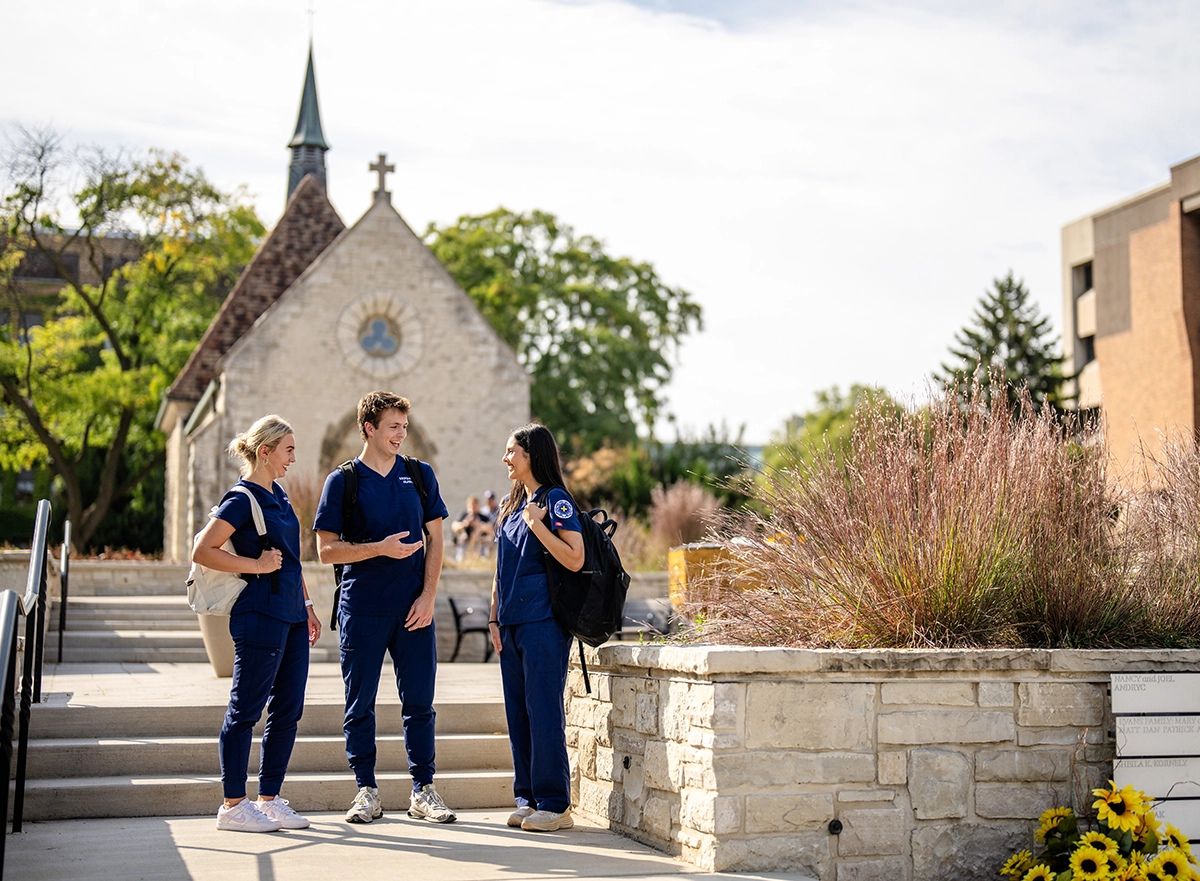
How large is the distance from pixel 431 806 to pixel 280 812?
682mm

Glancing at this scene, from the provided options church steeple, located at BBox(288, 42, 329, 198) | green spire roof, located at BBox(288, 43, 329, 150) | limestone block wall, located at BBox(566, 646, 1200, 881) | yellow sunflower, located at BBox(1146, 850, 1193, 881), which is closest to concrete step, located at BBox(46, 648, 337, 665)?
limestone block wall, located at BBox(566, 646, 1200, 881)

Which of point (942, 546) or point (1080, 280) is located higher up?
point (1080, 280)

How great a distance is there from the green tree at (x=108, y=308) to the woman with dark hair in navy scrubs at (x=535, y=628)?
84.1 ft

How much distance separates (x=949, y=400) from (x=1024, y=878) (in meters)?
2.17

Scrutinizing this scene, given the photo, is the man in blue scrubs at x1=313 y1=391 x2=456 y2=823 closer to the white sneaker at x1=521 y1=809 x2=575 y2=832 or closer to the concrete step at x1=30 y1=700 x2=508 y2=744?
the white sneaker at x1=521 y1=809 x2=575 y2=832

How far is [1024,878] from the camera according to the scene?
5.03 meters

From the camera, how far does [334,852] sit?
5.08 m

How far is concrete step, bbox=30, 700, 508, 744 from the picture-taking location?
21.0 ft

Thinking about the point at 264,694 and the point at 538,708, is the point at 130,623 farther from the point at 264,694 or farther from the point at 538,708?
the point at 538,708

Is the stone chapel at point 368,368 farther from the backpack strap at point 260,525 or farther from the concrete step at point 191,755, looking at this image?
the backpack strap at point 260,525

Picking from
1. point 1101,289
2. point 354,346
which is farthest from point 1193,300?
point 354,346

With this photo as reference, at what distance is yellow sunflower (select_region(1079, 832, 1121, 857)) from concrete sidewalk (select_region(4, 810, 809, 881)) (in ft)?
3.72

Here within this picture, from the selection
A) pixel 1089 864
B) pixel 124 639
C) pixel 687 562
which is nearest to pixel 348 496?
pixel 687 562

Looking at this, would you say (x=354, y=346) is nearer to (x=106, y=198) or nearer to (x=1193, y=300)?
(x=106, y=198)
